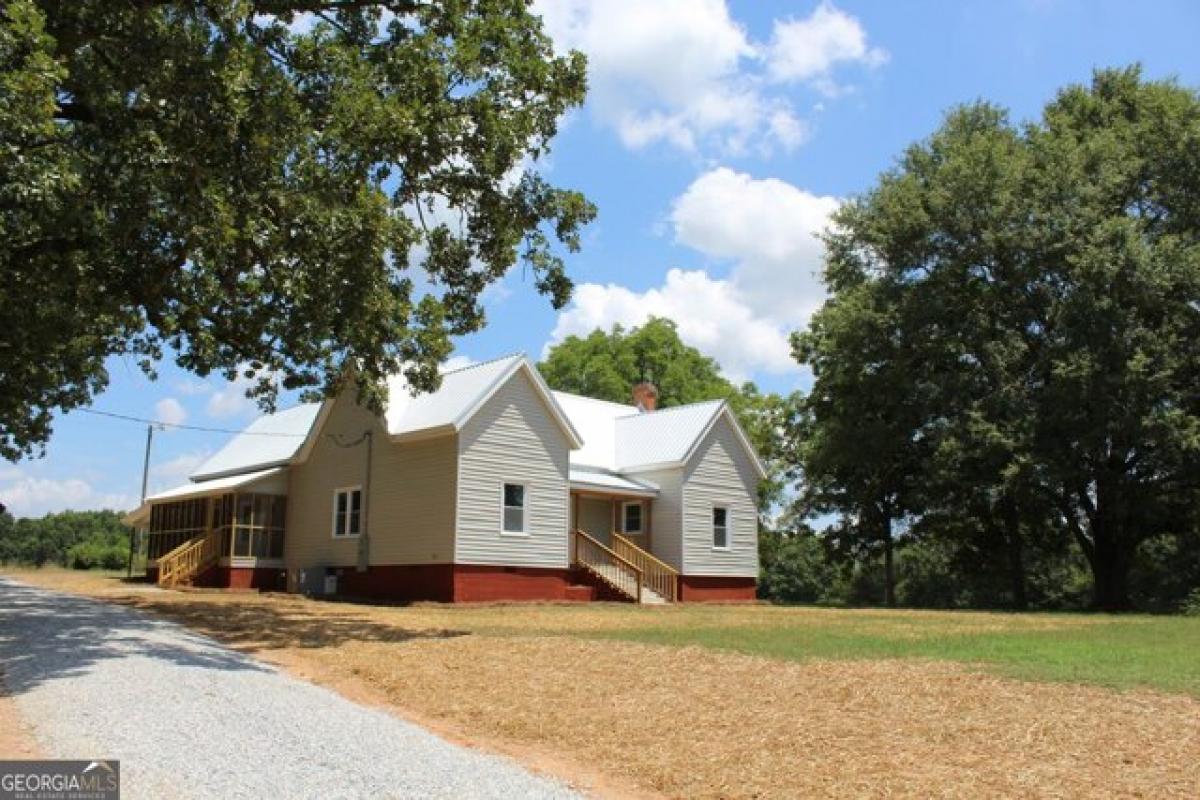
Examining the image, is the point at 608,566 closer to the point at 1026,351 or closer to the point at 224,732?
the point at 1026,351

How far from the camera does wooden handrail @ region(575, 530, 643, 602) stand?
29812 millimetres

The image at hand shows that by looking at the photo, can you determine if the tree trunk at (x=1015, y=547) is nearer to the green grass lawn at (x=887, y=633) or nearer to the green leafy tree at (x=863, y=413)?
the green leafy tree at (x=863, y=413)

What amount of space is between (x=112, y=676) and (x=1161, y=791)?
9.94 meters

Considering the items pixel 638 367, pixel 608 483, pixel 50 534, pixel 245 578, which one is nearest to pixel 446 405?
pixel 608 483

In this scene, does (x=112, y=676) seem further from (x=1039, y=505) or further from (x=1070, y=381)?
(x=1039, y=505)

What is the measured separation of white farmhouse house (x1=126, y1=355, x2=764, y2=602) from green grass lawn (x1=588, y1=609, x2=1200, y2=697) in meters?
7.65

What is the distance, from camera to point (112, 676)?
10734mm

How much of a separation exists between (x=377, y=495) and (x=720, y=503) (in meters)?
11.8

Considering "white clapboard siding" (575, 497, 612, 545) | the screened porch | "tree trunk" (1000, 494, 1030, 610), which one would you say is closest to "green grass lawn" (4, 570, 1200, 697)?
the screened porch

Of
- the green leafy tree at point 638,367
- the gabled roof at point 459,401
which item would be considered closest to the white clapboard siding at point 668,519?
the gabled roof at point 459,401

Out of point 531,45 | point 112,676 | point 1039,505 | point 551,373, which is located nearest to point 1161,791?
point 112,676

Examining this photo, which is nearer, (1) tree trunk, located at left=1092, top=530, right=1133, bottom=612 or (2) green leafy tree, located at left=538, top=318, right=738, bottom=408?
(1) tree trunk, located at left=1092, top=530, right=1133, bottom=612

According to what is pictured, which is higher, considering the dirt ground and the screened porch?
the screened porch

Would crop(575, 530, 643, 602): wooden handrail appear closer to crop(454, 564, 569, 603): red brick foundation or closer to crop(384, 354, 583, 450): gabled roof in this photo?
crop(454, 564, 569, 603): red brick foundation
